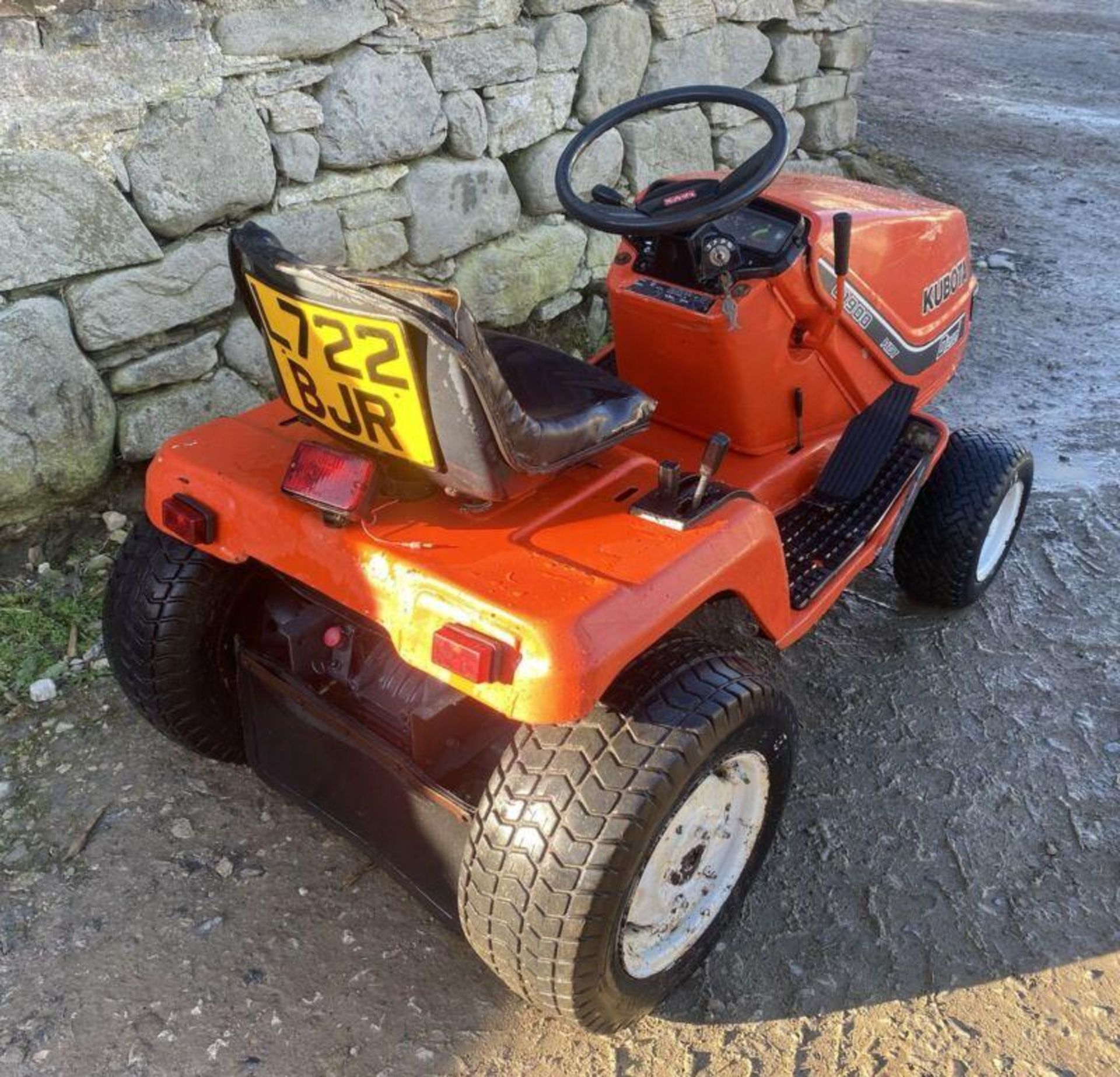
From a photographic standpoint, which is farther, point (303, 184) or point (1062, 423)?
point (1062, 423)

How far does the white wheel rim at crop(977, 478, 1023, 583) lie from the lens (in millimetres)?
3168

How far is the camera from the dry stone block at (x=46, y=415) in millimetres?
2916

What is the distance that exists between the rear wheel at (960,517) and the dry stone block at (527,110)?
1925 millimetres

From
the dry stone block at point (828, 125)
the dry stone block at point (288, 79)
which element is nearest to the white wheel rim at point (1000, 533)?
the dry stone block at point (288, 79)

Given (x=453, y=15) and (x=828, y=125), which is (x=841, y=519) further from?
Result: (x=828, y=125)

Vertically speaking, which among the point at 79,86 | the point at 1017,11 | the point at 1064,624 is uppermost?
the point at 79,86

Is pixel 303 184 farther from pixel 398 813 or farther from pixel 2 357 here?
pixel 398 813

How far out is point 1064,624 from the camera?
3.19 m

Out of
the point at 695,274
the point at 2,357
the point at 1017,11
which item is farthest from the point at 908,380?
the point at 1017,11

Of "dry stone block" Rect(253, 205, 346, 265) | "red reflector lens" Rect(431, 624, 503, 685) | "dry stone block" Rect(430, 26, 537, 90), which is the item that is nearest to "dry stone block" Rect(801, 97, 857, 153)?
"dry stone block" Rect(430, 26, 537, 90)

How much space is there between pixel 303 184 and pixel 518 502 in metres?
1.89

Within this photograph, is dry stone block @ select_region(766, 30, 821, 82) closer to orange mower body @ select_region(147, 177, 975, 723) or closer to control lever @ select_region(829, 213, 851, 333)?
orange mower body @ select_region(147, 177, 975, 723)

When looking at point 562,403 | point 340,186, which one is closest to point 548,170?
point 340,186

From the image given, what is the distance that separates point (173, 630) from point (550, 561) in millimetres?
890
